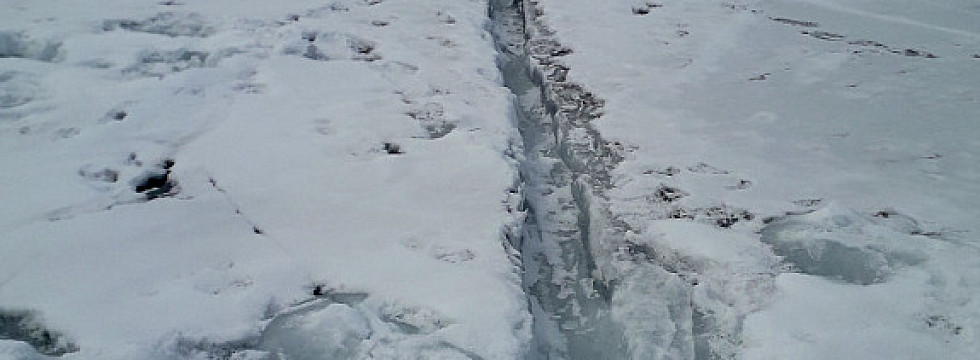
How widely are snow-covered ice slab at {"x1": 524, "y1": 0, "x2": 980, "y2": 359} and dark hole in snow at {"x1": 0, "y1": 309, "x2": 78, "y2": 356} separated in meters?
1.82

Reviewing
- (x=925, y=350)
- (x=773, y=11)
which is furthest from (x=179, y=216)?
(x=773, y=11)

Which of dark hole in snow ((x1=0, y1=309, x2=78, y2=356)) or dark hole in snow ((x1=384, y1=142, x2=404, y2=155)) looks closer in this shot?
dark hole in snow ((x1=0, y1=309, x2=78, y2=356))

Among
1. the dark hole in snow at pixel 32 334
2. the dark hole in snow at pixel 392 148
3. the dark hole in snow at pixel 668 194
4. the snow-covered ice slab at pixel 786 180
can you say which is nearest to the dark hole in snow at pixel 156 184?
the dark hole in snow at pixel 32 334

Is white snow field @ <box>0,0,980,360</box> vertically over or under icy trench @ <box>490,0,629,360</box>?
over

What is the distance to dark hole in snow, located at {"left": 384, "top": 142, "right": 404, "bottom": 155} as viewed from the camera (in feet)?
10.3

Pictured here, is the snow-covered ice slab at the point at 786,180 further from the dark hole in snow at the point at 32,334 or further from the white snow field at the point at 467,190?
the dark hole in snow at the point at 32,334

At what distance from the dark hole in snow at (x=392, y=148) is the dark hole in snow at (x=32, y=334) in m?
1.56

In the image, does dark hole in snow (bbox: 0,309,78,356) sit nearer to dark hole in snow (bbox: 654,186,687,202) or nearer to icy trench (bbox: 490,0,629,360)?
icy trench (bbox: 490,0,629,360)

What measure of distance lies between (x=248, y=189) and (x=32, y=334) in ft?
3.15

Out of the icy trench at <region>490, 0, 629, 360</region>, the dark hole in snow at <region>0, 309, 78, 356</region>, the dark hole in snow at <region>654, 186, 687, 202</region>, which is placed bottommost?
the icy trench at <region>490, 0, 629, 360</region>

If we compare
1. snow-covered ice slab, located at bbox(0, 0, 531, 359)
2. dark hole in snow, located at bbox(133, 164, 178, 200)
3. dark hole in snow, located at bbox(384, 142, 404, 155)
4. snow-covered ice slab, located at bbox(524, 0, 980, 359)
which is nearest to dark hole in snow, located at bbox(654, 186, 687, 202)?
snow-covered ice slab, located at bbox(524, 0, 980, 359)

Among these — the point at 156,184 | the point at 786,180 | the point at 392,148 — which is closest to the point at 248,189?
the point at 156,184

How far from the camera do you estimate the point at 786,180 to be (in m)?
3.08

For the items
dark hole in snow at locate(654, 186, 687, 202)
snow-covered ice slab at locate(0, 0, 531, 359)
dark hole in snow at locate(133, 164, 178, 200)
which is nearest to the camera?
snow-covered ice slab at locate(0, 0, 531, 359)
